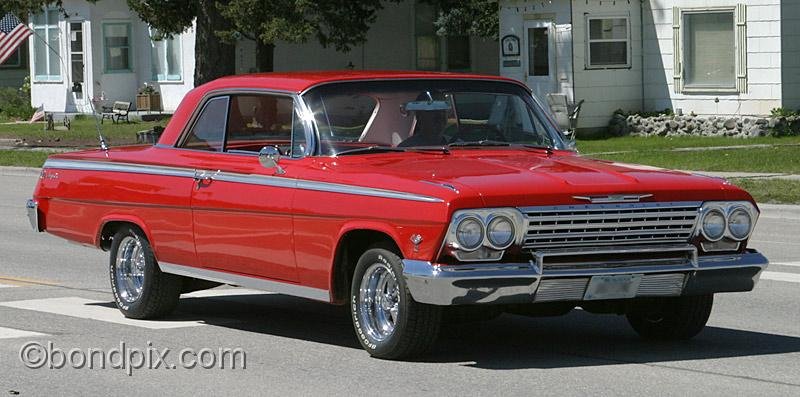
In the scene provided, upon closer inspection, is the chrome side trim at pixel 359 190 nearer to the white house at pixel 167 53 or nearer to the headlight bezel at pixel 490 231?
the headlight bezel at pixel 490 231

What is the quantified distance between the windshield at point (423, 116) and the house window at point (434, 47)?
37.3 m

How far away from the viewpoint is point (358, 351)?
9.31 metres

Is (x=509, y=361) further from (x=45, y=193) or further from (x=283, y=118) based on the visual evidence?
(x=45, y=193)

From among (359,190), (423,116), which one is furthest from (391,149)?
(359,190)

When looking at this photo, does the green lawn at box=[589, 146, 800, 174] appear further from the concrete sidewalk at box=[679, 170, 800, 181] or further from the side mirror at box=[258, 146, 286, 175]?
the side mirror at box=[258, 146, 286, 175]

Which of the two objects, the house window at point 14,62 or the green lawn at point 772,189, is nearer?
the green lawn at point 772,189

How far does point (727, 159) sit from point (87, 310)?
16500 millimetres

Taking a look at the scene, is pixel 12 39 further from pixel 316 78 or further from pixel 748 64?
pixel 316 78

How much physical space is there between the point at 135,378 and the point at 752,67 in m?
24.9

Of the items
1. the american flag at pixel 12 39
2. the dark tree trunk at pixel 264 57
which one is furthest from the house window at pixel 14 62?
the dark tree trunk at pixel 264 57

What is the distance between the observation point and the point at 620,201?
851 centimetres

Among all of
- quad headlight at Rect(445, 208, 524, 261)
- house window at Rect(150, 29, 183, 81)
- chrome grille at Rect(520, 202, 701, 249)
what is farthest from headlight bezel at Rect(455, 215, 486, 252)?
house window at Rect(150, 29, 183, 81)

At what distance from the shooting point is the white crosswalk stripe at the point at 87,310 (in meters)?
10.6

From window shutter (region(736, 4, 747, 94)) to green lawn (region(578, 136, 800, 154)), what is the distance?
1.28 metres
